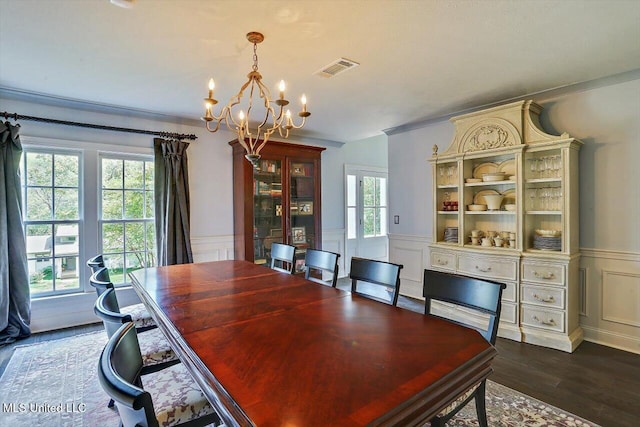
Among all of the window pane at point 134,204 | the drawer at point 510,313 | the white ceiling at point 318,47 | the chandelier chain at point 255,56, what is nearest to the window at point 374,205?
the white ceiling at point 318,47

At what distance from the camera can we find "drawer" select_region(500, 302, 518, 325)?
3180 mm

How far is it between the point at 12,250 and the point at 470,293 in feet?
13.4

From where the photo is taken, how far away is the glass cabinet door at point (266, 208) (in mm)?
4469

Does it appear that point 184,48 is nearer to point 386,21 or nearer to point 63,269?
point 386,21

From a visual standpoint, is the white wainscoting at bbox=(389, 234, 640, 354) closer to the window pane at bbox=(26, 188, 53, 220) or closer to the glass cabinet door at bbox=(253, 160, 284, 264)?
the glass cabinet door at bbox=(253, 160, 284, 264)

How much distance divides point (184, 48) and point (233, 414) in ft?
7.79

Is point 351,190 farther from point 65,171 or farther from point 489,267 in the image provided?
point 65,171

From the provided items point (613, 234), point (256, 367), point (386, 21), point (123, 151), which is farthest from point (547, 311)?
point (123, 151)

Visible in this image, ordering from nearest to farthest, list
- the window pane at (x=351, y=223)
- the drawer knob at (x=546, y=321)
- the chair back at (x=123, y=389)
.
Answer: the chair back at (x=123, y=389), the drawer knob at (x=546, y=321), the window pane at (x=351, y=223)

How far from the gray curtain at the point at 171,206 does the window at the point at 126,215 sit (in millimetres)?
216

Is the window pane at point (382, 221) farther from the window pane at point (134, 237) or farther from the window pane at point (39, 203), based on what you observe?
the window pane at point (39, 203)

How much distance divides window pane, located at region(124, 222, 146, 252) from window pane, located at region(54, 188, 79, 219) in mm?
529

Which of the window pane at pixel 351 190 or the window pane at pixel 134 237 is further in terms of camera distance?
the window pane at pixel 351 190

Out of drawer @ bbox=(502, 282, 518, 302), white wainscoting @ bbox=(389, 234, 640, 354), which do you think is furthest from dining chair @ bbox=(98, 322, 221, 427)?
white wainscoting @ bbox=(389, 234, 640, 354)
